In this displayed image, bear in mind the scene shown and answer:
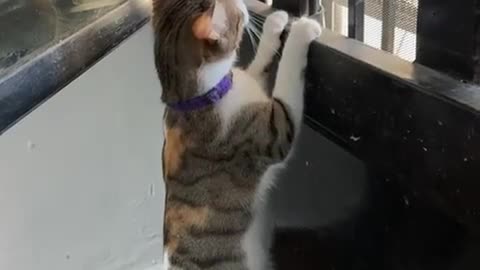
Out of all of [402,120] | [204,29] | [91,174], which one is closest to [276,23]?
[204,29]

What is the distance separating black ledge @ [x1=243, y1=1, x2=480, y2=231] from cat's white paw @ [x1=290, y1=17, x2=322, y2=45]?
0.01m

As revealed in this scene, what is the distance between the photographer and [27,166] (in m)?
1.48

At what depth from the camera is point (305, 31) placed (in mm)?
1057

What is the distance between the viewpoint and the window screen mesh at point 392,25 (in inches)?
36.5

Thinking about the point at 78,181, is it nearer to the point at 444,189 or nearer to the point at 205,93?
the point at 205,93

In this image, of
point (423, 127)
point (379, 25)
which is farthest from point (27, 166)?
point (423, 127)

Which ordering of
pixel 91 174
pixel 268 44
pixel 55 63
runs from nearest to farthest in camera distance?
pixel 55 63, pixel 268 44, pixel 91 174

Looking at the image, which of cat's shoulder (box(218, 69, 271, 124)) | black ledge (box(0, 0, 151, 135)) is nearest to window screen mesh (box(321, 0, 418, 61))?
cat's shoulder (box(218, 69, 271, 124))

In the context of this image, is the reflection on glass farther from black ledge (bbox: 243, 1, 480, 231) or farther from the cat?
black ledge (bbox: 243, 1, 480, 231)

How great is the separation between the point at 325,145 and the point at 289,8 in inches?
9.3

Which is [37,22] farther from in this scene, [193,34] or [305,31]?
[305,31]

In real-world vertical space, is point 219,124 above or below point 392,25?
below

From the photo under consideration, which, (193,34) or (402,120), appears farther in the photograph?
(193,34)

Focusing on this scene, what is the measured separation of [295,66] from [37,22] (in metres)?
0.35
